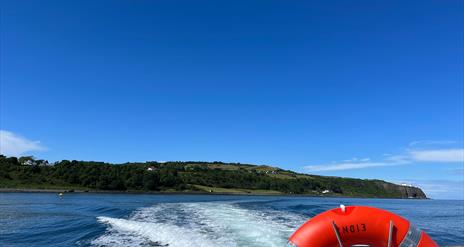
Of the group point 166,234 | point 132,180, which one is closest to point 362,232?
point 166,234

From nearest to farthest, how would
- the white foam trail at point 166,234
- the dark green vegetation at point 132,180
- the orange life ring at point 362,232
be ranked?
the orange life ring at point 362,232 → the white foam trail at point 166,234 → the dark green vegetation at point 132,180

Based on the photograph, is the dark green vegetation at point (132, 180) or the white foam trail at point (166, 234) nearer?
the white foam trail at point (166, 234)

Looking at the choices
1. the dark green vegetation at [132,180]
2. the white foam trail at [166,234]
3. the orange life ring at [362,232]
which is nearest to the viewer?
the orange life ring at [362,232]

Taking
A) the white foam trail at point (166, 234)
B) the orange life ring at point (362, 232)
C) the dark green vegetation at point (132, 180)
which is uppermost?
the dark green vegetation at point (132, 180)

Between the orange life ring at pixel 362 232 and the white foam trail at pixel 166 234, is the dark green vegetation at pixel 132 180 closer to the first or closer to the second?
the white foam trail at pixel 166 234

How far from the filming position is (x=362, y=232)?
6.97 m

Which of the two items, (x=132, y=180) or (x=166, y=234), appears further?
(x=132, y=180)

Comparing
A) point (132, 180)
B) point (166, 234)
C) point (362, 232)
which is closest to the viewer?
point (362, 232)

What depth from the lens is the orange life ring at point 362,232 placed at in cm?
695

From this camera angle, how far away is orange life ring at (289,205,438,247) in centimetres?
695

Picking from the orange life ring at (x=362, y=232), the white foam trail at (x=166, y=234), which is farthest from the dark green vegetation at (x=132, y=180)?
the orange life ring at (x=362, y=232)

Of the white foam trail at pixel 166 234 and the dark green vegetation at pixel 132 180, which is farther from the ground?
the dark green vegetation at pixel 132 180

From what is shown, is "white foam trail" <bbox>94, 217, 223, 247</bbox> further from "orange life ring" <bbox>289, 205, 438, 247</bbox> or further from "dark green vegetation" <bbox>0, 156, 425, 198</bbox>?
"dark green vegetation" <bbox>0, 156, 425, 198</bbox>

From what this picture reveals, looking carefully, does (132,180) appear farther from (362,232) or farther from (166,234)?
(362,232)
